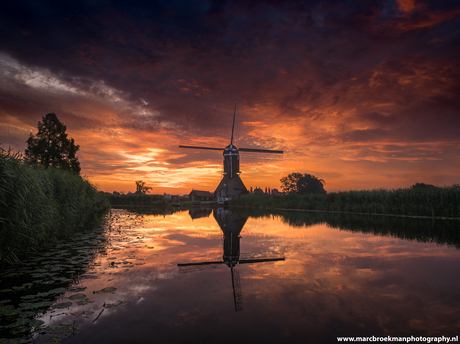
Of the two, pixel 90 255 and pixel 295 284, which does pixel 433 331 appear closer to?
pixel 295 284

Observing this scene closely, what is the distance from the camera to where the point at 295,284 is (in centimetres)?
485

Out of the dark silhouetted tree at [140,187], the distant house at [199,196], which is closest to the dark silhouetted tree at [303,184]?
the distant house at [199,196]

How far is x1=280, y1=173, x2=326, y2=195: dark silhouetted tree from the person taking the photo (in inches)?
2936

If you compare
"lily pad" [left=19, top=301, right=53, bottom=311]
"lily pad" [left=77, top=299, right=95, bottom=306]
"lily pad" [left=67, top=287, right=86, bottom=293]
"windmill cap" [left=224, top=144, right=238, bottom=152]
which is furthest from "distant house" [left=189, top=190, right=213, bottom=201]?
"lily pad" [left=19, top=301, right=53, bottom=311]

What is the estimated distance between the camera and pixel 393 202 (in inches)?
869

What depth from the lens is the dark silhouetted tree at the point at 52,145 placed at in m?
24.8

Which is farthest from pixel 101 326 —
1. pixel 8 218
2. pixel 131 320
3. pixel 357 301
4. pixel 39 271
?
pixel 8 218

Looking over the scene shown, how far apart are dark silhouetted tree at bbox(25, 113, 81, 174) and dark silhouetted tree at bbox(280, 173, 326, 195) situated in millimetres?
61996

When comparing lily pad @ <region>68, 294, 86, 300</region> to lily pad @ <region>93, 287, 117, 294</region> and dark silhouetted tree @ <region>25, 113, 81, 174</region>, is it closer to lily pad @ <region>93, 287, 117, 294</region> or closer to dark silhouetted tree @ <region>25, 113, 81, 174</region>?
lily pad @ <region>93, 287, 117, 294</region>

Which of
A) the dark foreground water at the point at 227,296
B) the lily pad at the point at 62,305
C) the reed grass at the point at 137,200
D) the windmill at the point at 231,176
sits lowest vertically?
the dark foreground water at the point at 227,296

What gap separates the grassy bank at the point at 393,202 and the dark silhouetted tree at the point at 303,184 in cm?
4249

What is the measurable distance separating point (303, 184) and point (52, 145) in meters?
65.2

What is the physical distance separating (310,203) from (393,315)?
96.4 feet

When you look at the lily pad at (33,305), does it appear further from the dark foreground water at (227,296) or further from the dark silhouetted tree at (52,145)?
the dark silhouetted tree at (52,145)
